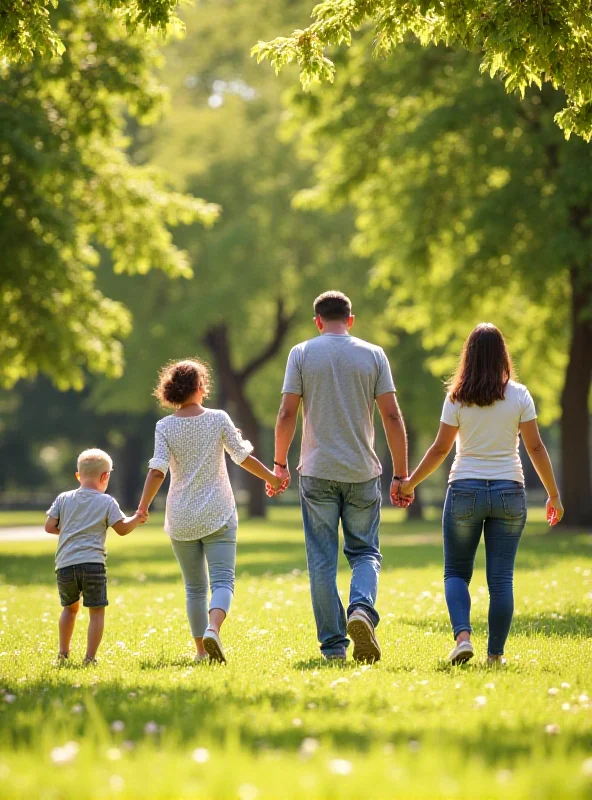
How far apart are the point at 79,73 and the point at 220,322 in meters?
18.2

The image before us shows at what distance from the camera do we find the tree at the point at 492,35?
751 centimetres

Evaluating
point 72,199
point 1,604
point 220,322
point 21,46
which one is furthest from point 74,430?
point 21,46

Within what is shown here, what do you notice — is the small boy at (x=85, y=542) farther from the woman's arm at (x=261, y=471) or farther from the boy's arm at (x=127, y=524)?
the woman's arm at (x=261, y=471)

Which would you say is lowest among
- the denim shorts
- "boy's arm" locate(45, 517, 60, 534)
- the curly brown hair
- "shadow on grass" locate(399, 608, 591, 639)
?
"shadow on grass" locate(399, 608, 591, 639)

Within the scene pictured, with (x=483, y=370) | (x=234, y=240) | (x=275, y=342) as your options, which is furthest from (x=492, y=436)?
(x=275, y=342)

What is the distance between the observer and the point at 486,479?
701 centimetres

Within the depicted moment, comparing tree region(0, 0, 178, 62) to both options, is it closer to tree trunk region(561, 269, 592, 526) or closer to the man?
the man

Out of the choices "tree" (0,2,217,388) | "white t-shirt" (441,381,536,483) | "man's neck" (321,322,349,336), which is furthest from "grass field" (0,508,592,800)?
"tree" (0,2,217,388)

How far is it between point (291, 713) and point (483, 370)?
114 inches

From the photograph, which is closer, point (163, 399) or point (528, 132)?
point (163, 399)

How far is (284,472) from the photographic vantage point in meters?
7.74

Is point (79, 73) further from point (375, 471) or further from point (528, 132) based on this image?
point (375, 471)

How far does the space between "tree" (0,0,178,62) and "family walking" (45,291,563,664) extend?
2429 mm

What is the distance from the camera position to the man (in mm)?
7324
